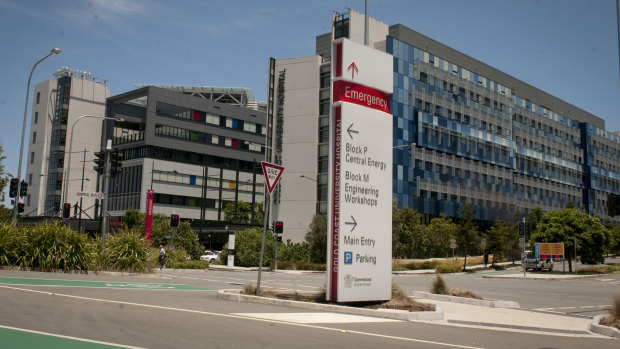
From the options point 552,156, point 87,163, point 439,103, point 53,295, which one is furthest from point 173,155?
point 53,295

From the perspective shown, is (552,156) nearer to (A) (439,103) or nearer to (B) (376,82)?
(A) (439,103)

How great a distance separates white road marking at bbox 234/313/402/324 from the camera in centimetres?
1043

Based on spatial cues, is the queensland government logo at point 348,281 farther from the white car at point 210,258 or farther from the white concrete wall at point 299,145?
the white concrete wall at point 299,145

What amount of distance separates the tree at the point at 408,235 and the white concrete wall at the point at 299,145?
1099 cm

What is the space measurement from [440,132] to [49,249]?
5712 cm

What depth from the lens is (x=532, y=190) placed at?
8869 centimetres

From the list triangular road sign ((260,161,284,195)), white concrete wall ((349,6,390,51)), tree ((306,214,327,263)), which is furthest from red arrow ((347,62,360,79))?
white concrete wall ((349,6,390,51))

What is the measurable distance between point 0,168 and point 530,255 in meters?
44.5

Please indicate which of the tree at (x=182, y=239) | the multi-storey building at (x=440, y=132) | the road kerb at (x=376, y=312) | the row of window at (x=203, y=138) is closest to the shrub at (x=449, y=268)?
the multi-storey building at (x=440, y=132)

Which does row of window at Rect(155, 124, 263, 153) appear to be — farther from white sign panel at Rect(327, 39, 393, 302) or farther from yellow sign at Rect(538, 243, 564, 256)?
white sign panel at Rect(327, 39, 393, 302)

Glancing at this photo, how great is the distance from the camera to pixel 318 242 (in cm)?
5003

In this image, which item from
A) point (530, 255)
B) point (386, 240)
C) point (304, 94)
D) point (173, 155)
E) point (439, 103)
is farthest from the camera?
point (173, 155)

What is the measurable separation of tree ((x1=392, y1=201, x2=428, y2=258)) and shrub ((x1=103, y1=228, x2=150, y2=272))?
32466 mm

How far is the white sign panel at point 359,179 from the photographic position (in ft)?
41.0
